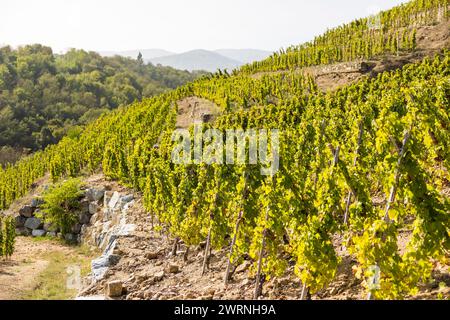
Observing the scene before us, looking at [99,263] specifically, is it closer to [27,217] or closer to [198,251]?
[198,251]

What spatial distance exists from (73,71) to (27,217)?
475ft

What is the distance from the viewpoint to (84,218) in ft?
152

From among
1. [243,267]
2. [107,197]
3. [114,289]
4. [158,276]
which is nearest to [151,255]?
[158,276]

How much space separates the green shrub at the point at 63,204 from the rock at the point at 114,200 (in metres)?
7.08

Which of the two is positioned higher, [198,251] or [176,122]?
[176,122]

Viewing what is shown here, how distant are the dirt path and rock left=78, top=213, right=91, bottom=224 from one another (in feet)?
11.5

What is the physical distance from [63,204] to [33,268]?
11.9m

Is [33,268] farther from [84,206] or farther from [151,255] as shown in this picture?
[151,255]

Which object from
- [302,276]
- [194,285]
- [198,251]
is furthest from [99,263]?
[302,276]

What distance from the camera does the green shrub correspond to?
4459 centimetres

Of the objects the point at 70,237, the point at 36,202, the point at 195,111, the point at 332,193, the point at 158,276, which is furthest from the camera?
the point at 195,111
